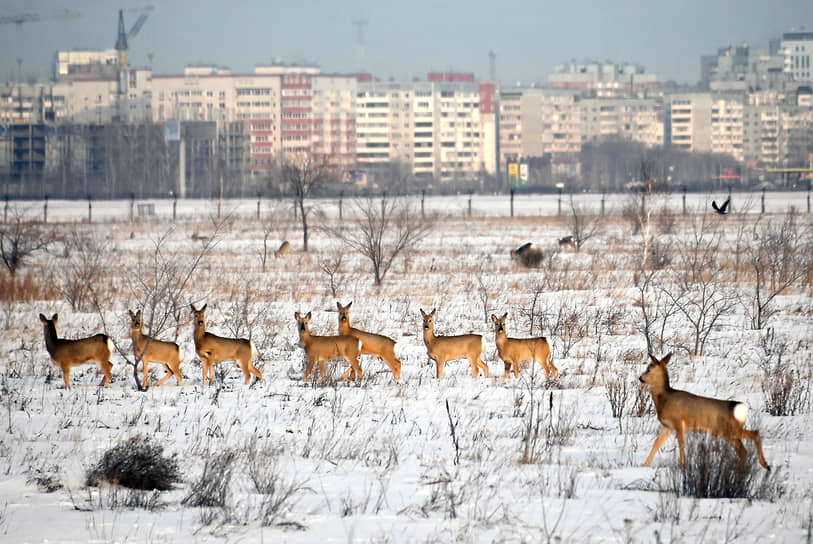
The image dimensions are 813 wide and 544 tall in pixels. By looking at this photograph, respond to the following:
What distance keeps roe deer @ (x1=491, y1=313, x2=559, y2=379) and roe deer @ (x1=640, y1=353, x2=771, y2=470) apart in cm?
370

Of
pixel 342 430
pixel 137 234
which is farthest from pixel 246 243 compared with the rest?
pixel 342 430

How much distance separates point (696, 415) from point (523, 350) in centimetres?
428

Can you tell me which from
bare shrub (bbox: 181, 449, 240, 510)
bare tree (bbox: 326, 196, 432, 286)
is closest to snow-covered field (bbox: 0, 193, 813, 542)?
bare shrub (bbox: 181, 449, 240, 510)

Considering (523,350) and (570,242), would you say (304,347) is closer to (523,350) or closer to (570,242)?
(523,350)

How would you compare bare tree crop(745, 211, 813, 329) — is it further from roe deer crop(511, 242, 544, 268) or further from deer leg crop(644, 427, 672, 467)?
deer leg crop(644, 427, 672, 467)

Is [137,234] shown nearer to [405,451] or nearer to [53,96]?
[405,451]

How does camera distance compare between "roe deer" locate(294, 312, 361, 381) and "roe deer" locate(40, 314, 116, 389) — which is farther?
"roe deer" locate(294, 312, 361, 381)

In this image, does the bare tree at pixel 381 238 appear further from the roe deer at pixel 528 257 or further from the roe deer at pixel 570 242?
the roe deer at pixel 570 242

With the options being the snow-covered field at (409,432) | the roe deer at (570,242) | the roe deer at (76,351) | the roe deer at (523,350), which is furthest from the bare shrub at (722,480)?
the roe deer at (570,242)

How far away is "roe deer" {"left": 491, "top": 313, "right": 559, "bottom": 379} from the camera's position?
11844 millimetres

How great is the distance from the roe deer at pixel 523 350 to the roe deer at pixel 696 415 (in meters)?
3.70

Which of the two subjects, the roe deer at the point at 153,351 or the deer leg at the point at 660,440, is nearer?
the deer leg at the point at 660,440

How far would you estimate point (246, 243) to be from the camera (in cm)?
3638

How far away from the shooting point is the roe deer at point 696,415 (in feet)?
24.5
